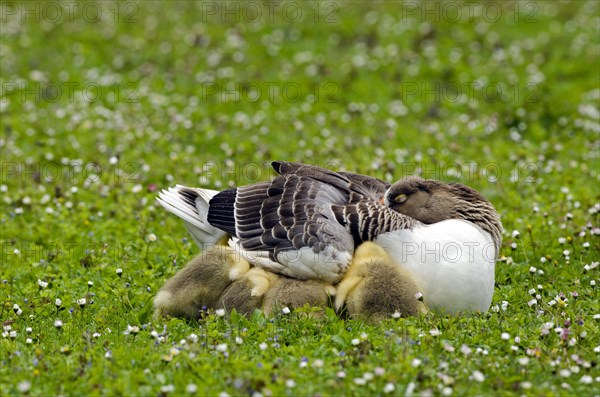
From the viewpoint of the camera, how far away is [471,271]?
779 centimetres

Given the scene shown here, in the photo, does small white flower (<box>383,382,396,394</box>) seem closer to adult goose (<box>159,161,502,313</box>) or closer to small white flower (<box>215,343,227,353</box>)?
small white flower (<box>215,343,227,353</box>)

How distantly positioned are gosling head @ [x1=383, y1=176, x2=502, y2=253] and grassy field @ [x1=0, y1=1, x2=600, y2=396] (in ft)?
2.71

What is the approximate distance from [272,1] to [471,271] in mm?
14545

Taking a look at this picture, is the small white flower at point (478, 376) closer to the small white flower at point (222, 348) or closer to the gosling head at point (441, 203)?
the small white flower at point (222, 348)

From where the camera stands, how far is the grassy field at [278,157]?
6801 mm

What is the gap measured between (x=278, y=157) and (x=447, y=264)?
242 inches

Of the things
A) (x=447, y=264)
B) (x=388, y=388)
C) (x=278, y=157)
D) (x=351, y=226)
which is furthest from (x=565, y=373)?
(x=278, y=157)

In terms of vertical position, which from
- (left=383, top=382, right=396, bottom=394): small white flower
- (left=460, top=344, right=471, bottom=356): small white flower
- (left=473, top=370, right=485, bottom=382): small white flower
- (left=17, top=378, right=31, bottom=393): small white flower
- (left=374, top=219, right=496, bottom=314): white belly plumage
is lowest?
(left=17, top=378, right=31, bottom=393): small white flower

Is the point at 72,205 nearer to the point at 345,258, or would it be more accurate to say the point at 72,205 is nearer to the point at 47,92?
the point at 345,258

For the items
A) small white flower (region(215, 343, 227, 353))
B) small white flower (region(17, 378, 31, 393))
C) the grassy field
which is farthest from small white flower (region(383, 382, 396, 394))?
small white flower (region(17, 378, 31, 393))

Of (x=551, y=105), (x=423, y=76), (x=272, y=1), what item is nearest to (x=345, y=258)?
(x=551, y=105)

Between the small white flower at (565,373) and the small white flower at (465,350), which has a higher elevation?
the small white flower at (465,350)

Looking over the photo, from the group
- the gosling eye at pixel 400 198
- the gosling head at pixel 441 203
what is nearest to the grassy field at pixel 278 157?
the gosling head at pixel 441 203

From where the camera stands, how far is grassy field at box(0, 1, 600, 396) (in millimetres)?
6801
